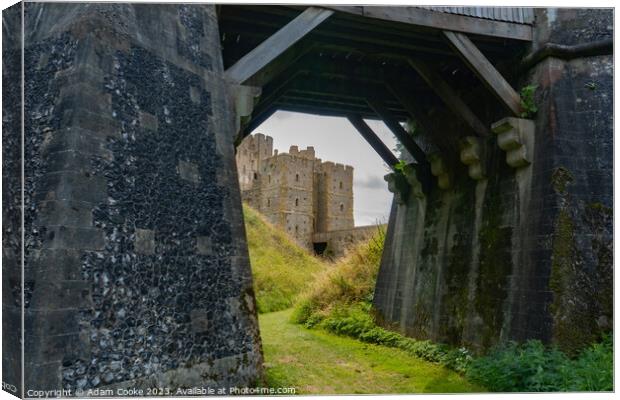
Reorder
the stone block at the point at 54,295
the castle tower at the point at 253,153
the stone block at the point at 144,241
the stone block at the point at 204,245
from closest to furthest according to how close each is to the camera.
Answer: the stone block at the point at 54,295
the stone block at the point at 144,241
the stone block at the point at 204,245
the castle tower at the point at 253,153

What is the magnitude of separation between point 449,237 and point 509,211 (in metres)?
1.86

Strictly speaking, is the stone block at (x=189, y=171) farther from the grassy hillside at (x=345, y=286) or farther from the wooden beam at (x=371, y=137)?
the grassy hillside at (x=345, y=286)

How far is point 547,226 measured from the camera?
7598 millimetres

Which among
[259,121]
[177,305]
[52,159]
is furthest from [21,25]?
[259,121]

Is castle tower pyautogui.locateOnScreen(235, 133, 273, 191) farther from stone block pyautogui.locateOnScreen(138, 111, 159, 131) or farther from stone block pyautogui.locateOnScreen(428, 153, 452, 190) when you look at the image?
stone block pyautogui.locateOnScreen(138, 111, 159, 131)

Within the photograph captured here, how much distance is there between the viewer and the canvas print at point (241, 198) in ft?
17.1

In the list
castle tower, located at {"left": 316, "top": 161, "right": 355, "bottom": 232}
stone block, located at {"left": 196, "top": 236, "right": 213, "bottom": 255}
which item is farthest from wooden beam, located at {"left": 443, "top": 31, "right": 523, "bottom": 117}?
castle tower, located at {"left": 316, "top": 161, "right": 355, "bottom": 232}

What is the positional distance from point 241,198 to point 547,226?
4374 mm

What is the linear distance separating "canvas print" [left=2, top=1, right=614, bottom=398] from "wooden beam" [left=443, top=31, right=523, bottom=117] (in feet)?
0.11

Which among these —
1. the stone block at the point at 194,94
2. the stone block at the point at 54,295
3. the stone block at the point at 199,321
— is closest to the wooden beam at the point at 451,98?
the stone block at the point at 194,94

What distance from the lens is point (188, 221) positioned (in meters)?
6.12

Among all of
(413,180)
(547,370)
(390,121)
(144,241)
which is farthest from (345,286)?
(144,241)

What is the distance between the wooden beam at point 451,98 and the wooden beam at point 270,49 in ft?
8.35

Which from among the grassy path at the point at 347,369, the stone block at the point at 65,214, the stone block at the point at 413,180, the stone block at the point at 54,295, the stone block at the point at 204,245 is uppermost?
the stone block at the point at 413,180
